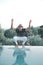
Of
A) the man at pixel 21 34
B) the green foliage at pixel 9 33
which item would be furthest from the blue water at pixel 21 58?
the green foliage at pixel 9 33

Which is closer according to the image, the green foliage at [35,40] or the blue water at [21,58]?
the blue water at [21,58]

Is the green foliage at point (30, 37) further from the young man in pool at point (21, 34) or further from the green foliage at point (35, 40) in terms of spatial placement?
the young man in pool at point (21, 34)

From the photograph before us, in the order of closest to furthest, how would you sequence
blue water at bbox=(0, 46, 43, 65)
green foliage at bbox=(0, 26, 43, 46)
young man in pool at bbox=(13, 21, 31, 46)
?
blue water at bbox=(0, 46, 43, 65), young man in pool at bbox=(13, 21, 31, 46), green foliage at bbox=(0, 26, 43, 46)

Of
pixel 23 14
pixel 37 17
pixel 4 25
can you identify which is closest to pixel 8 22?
pixel 4 25

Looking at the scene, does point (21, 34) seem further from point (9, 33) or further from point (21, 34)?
point (9, 33)

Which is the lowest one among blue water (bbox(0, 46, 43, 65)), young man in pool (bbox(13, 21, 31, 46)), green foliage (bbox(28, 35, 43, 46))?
blue water (bbox(0, 46, 43, 65))

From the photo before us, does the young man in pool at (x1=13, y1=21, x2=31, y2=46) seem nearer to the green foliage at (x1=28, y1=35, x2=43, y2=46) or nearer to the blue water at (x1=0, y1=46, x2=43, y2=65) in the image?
the green foliage at (x1=28, y1=35, x2=43, y2=46)

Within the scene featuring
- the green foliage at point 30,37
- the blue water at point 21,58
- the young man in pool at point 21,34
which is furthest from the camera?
the green foliage at point 30,37

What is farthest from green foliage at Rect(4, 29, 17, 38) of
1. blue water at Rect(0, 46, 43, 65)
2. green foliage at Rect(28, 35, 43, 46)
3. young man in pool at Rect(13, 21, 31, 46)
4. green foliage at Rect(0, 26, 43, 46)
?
blue water at Rect(0, 46, 43, 65)

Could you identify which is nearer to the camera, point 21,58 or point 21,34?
point 21,58

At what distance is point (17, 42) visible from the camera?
5.21 m

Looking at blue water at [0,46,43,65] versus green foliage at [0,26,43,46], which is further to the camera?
green foliage at [0,26,43,46]

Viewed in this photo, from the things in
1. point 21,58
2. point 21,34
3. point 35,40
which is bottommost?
point 21,58

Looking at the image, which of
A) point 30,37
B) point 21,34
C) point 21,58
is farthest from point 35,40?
point 21,58
